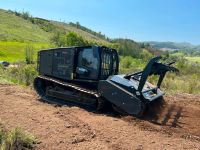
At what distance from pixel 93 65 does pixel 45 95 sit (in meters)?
2.50

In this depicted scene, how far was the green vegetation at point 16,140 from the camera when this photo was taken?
917cm

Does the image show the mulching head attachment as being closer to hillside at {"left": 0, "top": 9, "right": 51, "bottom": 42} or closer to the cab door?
the cab door

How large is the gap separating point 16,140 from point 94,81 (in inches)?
213

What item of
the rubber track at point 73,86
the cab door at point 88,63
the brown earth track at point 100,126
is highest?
the cab door at point 88,63

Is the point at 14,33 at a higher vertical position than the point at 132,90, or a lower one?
higher

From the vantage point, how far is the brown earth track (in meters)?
10.1

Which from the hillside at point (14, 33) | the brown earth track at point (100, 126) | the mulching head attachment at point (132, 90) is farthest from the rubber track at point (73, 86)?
the hillside at point (14, 33)

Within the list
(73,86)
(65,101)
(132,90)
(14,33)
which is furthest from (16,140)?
(14,33)

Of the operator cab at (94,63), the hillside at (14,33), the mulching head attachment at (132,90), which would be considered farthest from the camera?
the hillside at (14,33)

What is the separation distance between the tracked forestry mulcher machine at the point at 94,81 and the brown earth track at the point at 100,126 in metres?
0.53

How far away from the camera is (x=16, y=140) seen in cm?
938

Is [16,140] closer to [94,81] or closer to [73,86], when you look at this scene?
[94,81]

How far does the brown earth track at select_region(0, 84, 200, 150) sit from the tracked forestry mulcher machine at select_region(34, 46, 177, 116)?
533mm

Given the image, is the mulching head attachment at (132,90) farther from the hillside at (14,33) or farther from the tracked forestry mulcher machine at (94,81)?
the hillside at (14,33)
